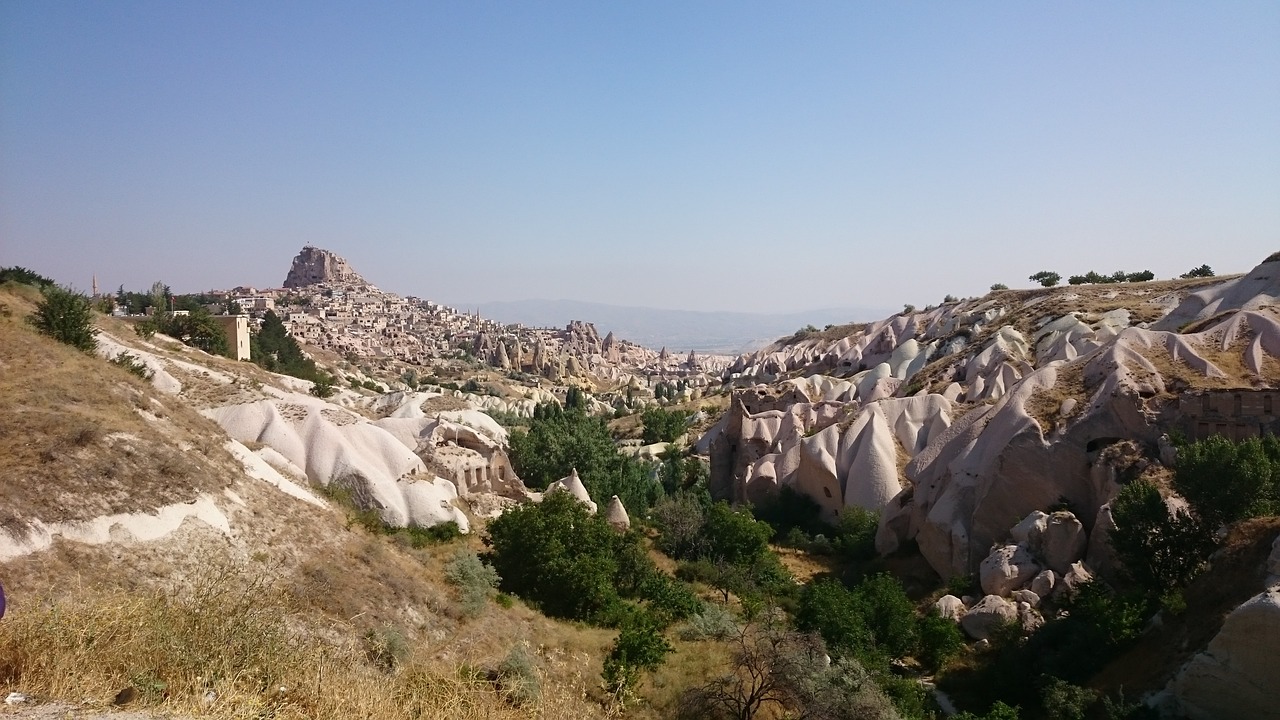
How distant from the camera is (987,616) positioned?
14.9 metres

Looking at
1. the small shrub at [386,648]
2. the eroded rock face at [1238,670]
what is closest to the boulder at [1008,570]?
the eroded rock face at [1238,670]

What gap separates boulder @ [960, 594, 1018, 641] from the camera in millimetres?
14688

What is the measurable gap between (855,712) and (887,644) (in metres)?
4.72

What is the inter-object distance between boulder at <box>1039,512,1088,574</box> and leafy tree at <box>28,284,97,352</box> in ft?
73.2

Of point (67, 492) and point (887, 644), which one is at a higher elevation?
point (67, 492)

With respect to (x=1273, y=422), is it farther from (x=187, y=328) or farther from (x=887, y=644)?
(x=187, y=328)

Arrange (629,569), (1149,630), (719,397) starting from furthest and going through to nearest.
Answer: (719,397) < (629,569) < (1149,630)

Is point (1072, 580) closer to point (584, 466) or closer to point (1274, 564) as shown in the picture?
point (1274, 564)

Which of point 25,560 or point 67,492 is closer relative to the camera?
point 25,560

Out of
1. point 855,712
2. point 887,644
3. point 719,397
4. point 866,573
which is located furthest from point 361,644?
point 719,397

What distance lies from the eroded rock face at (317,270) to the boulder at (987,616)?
175053 millimetres

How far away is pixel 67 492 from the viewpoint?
34.6 feet

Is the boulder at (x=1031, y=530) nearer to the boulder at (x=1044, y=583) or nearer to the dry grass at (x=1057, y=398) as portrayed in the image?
the boulder at (x=1044, y=583)

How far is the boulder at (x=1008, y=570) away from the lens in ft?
51.9
